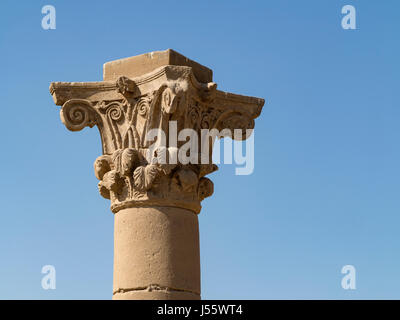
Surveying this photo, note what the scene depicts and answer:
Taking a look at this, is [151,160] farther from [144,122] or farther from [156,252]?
[156,252]

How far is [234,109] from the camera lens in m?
13.5

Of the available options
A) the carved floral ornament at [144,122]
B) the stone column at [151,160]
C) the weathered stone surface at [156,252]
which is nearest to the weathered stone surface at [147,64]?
the stone column at [151,160]

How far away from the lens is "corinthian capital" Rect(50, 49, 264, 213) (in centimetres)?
1239

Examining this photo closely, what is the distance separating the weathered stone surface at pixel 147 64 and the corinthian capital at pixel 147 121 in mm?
21

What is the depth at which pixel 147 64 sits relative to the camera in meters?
12.9

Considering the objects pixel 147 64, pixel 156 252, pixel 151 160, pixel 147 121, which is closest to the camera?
pixel 156 252

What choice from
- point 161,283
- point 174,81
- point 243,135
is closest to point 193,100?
point 174,81

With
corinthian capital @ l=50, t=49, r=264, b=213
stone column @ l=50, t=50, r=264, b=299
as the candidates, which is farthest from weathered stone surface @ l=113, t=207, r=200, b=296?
corinthian capital @ l=50, t=49, r=264, b=213

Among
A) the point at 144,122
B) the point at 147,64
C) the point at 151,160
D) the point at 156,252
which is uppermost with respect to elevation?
the point at 147,64

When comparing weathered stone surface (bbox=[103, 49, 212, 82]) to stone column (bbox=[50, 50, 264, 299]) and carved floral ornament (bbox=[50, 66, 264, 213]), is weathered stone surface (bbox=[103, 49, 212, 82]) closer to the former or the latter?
stone column (bbox=[50, 50, 264, 299])

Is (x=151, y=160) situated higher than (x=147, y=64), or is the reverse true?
(x=147, y=64)

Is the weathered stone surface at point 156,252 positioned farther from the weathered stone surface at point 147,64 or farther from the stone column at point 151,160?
the weathered stone surface at point 147,64

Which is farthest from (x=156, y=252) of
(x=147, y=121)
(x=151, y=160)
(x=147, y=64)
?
(x=147, y=64)

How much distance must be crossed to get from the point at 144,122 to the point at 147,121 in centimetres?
9
